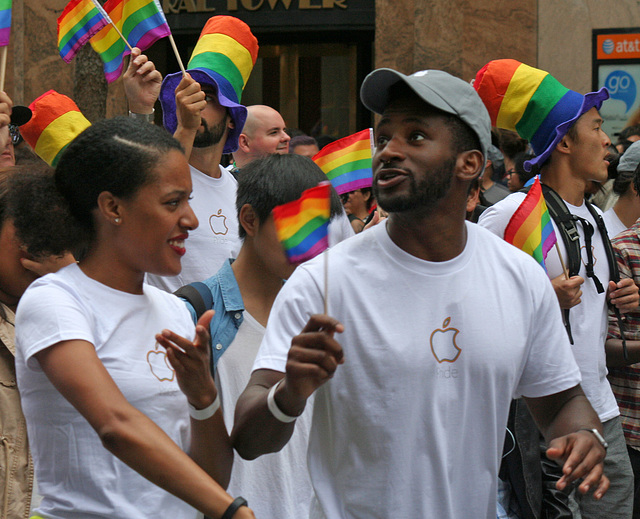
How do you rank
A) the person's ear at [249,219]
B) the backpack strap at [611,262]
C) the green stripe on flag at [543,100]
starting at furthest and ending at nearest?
the green stripe on flag at [543,100] → the backpack strap at [611,262] → the person's ear at [249,219]

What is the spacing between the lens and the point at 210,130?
4.95 metres

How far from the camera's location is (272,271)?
337 centimetres

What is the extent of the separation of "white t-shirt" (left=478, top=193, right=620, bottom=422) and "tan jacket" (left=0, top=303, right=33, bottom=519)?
235 centimetres

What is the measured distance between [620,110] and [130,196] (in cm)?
1005

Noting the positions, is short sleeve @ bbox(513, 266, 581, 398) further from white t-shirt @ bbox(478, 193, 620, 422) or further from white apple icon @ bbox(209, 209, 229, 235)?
white apple icon @ bbox(209, 209, 229, 235)

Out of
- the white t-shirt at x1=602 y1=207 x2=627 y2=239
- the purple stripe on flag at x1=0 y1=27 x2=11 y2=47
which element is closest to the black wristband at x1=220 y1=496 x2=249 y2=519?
the purple stripe on flag at x1=0 y1=27 x2=11 y2=47

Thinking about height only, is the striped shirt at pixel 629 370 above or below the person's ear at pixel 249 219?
below

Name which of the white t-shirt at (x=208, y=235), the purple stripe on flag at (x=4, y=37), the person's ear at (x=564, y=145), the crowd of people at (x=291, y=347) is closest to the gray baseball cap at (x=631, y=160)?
the person's ear at (x=564, y=145)

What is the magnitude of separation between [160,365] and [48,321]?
1.20 feet

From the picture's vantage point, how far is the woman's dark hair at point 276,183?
340cm

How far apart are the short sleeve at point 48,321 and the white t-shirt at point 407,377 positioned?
49 centimetres

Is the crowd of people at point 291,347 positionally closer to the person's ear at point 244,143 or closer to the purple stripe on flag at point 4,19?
the purple stripe on flag at point 4,19

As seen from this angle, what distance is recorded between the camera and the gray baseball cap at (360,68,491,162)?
273 centimetres

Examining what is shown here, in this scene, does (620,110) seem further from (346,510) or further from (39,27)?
(346,510)
